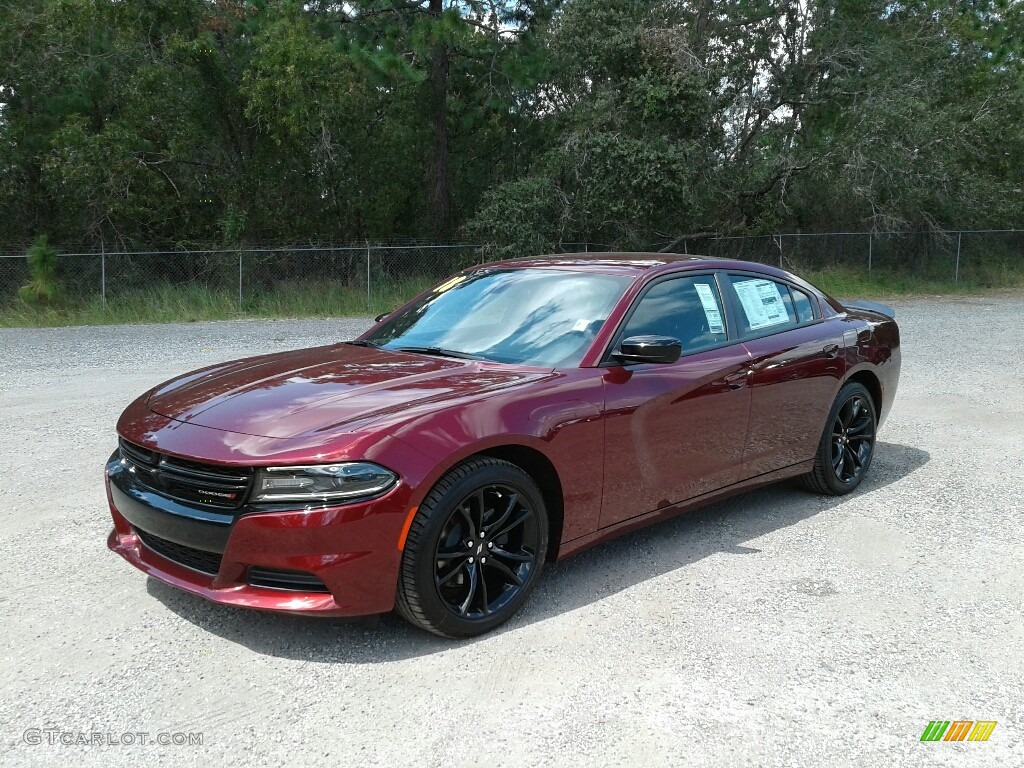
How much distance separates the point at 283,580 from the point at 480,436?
926mm

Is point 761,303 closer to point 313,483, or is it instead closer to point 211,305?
point 313,483

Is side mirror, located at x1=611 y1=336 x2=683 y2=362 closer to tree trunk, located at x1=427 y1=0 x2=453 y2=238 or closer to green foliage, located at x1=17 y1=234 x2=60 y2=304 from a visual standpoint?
green foliage, located at x1=17 y1=234 x2=60 y2=304

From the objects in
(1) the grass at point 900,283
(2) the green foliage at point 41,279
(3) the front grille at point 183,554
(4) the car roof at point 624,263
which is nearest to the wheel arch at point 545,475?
(3) the front grille at point 183,554

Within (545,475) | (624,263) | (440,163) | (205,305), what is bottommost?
(205,305)

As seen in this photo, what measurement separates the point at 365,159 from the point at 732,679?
22656 millimetres

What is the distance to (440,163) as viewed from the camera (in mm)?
25172

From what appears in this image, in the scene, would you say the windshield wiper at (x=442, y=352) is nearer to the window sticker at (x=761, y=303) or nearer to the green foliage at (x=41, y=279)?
the window sticker at (x=761, y=303)

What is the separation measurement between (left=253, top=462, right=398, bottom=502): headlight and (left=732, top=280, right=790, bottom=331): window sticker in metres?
2.71

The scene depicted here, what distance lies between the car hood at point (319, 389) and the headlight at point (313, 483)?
0.18 meters

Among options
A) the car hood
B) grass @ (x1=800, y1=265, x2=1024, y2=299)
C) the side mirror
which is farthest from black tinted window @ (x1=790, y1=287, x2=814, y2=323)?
grass @ (x1=800, y1=265, x2=1024, y2=299)

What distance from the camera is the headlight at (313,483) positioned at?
10.8 feet

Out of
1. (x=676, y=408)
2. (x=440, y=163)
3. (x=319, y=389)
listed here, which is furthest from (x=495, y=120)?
(x=319, y=389)

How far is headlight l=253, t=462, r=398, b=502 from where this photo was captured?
10.8ft

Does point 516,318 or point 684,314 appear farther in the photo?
point 684,314
